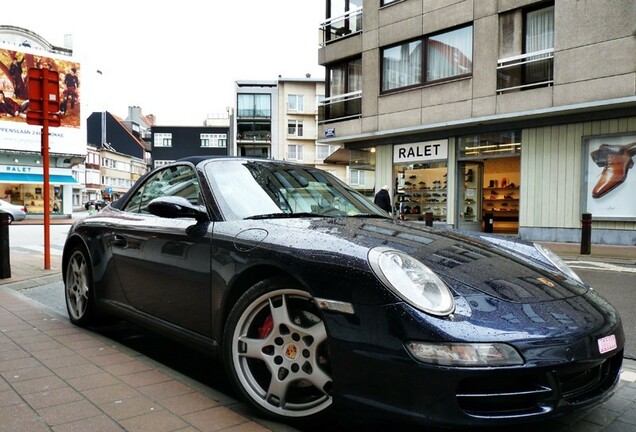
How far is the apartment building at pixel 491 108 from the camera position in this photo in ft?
42.3

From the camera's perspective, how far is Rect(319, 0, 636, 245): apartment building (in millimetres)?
12891

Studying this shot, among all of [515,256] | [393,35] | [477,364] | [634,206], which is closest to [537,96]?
[634,206]

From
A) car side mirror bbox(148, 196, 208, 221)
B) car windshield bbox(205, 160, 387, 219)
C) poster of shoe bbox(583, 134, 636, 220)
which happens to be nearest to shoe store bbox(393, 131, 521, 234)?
poster of shoe bbox(583, 134, 636, 220)

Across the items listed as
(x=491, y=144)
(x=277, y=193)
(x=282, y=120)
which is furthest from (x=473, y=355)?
(x=282, y=120)

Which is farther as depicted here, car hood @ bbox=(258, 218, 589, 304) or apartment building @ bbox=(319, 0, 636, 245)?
apartment building @ bbox=(319, 0, 636, 245)

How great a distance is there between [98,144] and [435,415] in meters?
85.6

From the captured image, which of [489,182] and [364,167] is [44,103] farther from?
[489,182]

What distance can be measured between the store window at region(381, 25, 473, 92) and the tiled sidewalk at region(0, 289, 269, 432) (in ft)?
48.1

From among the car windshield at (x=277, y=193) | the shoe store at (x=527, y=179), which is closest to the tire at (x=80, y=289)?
the car windshield at (x=277, y=193)

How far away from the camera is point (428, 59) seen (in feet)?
54.6

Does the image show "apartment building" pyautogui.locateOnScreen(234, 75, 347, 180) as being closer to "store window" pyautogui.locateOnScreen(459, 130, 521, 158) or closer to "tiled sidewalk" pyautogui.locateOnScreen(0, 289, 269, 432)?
"store window" pyautogui.locateOnScreen(459, 130, 521, 158)

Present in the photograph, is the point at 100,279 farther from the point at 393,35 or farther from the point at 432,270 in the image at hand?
the point at 393,35

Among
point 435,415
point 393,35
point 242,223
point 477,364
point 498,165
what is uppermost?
point 393,35

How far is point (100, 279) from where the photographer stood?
150 inches
